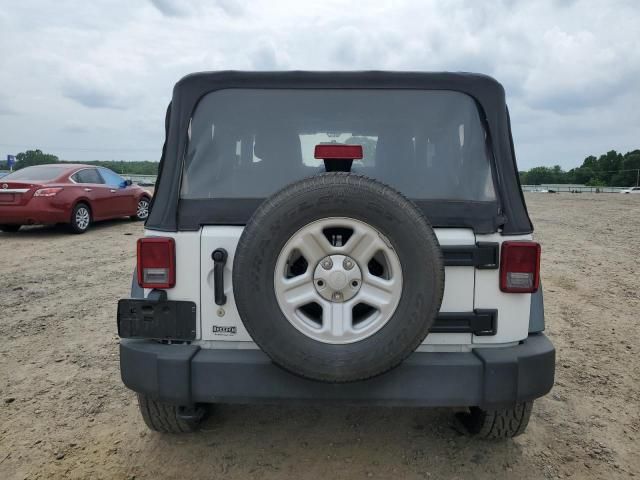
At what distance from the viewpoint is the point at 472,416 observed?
2.82 m

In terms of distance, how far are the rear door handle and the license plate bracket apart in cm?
14

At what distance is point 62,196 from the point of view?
31.1ft

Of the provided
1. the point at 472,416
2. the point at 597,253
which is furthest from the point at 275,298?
the point at 597,253

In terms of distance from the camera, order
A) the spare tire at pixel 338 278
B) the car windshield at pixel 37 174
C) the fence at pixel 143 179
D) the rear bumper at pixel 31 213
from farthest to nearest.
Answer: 1. the fence at pixel 143 179
2. the car windshield at pixel 37 174
3. the rear bumper at pixel 31 213
4. the spare tire at pixel 338 278

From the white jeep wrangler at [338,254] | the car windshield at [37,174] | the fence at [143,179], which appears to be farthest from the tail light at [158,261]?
the fence at [143,179]

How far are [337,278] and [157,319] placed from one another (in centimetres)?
92

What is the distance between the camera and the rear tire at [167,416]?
264 centimetres

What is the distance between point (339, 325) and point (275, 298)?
0.30 metres

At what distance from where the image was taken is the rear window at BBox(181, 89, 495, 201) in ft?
8.12

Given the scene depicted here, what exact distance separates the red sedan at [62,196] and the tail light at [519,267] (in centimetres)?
912

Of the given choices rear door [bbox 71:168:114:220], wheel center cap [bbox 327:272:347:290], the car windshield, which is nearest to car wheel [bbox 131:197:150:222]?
rear door [bbox 71:168:114:220]

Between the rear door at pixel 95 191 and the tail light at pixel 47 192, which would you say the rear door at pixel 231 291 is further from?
the rear door at pixel 95 191

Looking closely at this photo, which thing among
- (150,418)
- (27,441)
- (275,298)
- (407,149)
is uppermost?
(407,149)

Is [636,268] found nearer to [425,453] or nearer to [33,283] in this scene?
[425,453]
